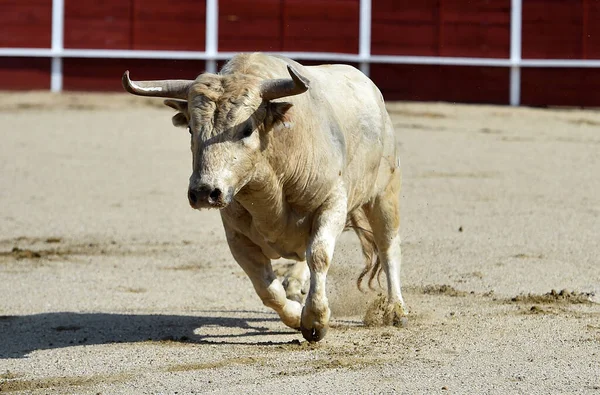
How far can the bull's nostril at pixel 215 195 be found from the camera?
3.44m

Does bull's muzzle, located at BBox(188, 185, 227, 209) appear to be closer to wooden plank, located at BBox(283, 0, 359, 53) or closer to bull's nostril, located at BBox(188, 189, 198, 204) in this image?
bull's nostril, located at BBox(188, 189, 198, 204)

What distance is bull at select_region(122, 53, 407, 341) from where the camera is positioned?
3543 mm

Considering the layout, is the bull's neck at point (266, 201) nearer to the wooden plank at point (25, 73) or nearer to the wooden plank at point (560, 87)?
the wooden plank at point (560, 87)

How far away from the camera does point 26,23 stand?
12156 millimetres

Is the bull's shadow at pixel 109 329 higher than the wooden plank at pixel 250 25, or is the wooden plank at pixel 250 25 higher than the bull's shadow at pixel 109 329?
the wooden plank at pixel 250 25

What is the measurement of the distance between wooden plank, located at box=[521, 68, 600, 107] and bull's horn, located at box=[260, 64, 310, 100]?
8.15 meters

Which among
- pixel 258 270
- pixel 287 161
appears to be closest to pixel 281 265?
pixel 258 270

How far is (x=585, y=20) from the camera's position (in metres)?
11.7

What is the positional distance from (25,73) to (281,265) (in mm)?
7086

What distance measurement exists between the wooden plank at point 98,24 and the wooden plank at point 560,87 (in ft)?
13.1

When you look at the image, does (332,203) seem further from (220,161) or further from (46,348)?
(46,348)

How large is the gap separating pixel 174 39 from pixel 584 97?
4.10 meters

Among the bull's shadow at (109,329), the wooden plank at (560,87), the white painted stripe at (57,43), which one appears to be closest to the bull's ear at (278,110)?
the bull's shadow at (109,329)

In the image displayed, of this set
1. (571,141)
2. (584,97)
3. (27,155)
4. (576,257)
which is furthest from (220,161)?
(584,97)
